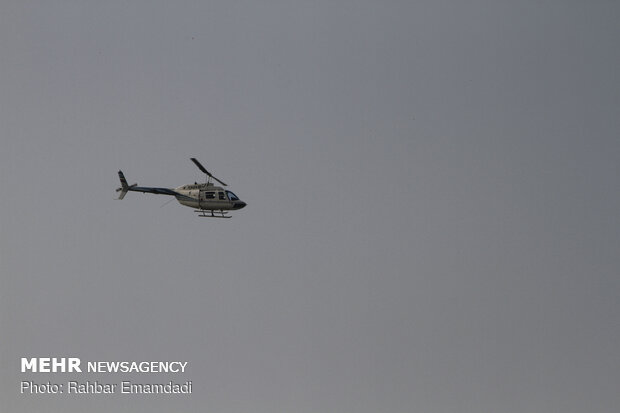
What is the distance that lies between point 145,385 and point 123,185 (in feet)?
40.9

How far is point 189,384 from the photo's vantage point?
87250 mm

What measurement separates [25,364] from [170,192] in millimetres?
15068

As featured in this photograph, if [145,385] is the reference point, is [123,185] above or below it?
above

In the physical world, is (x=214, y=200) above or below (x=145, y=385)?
above

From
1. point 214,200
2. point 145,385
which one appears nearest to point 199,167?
point 214,200

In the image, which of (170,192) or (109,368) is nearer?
(170,192)

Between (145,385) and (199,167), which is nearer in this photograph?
(199,167)

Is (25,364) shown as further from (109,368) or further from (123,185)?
(123,185)

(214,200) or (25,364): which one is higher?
(214,200)

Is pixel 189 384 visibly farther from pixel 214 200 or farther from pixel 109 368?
pixel 214 200

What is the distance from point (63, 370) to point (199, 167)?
17.8 metres

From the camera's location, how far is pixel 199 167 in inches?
2960

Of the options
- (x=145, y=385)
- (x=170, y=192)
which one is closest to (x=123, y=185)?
(x=170, y=192)

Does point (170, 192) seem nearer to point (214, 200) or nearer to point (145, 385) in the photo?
point (214, 200)
